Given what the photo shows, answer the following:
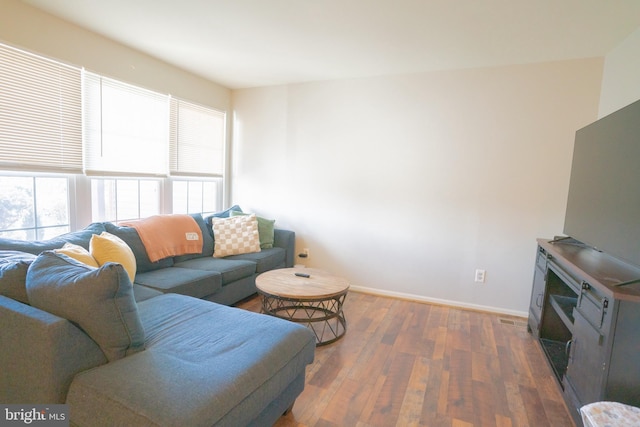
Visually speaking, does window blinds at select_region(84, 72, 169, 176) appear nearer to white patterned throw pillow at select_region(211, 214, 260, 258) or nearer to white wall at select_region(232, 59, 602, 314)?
white patterned throw pillow at select_region(211, 214, 260, 258)

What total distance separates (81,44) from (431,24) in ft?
9.26

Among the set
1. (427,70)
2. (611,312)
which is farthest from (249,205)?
(611,312)

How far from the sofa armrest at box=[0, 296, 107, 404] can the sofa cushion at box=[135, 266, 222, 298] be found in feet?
3.46

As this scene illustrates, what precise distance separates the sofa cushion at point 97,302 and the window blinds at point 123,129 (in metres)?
1.77

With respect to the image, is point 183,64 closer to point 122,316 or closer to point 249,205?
point 249,205

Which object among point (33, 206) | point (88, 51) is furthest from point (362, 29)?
point (33, 206)

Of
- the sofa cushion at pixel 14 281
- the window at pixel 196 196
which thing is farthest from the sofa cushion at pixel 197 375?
the window at pixel 196 196

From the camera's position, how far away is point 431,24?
2.38 m

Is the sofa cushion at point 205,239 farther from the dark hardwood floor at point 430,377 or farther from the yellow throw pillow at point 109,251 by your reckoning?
the dark hardwood floor at point 430,377

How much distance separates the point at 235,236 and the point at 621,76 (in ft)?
12.1

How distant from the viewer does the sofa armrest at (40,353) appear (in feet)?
4.11

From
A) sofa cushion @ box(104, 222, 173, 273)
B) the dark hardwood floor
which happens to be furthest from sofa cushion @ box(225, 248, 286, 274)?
the dark hardwood floor

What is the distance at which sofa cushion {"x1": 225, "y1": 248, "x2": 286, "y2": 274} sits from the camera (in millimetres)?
3424

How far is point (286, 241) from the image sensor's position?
3924 mm
